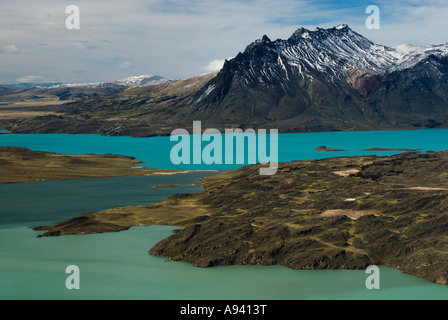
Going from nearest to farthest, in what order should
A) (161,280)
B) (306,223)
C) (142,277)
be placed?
(161,280)
(142,277)
(306,223)

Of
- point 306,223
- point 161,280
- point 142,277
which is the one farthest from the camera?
point 306,223

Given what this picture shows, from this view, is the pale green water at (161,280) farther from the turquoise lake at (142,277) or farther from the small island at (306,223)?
the small island at (306,223)

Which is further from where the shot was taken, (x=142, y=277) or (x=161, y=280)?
(x=142, y=277)

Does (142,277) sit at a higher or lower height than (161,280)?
higher

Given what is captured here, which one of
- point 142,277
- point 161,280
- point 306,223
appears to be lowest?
point 161,280

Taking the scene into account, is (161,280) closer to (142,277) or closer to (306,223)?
(142,277)

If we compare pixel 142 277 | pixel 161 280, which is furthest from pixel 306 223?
pixel 142 277

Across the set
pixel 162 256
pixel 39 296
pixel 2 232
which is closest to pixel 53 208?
pixel 2 232

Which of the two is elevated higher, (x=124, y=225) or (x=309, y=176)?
(x=309, y=176)

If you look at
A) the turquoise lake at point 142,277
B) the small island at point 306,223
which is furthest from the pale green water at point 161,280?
the small island at point 306,223

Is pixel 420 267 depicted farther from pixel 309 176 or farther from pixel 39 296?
pixel 309 176
